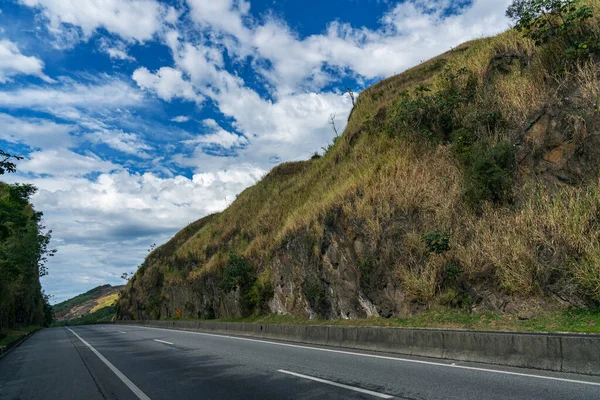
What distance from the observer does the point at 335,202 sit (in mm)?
19797

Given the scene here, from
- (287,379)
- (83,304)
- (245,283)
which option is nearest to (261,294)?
(245,283)

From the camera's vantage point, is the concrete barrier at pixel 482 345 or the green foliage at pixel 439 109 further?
the green foliage at pixel 439 109

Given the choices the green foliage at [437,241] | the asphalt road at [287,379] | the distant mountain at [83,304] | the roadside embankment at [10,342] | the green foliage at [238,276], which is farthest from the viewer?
the distant mountain at [83,304]

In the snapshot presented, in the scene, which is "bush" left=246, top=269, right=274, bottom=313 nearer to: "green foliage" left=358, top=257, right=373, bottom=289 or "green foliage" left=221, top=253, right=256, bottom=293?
"green foliage" left=221, top=253, right=256, bottom=293

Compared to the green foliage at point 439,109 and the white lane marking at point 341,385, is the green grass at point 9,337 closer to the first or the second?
the white lane marking at point 341,385

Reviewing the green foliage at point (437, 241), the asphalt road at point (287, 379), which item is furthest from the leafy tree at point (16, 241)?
the green foliage at point (437, 241)

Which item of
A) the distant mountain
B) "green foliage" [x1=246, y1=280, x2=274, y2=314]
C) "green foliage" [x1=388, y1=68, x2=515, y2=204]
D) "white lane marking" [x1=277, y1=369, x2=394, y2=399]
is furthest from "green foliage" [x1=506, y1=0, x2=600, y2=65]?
the distant mountain

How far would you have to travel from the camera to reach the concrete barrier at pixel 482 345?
6.92 metres

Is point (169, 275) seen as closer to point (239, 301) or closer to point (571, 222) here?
point (239, 301)

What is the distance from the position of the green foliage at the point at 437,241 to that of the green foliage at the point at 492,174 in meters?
1.72

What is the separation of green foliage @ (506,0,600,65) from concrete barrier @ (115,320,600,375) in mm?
9852

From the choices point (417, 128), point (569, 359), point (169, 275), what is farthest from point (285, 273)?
point (169, 275)

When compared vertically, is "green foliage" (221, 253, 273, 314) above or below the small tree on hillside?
below

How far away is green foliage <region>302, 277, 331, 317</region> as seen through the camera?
1847 centimetres
